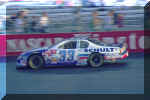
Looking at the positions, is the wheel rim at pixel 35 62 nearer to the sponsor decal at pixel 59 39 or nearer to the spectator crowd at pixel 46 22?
the sponsor decal at pixel 59 39

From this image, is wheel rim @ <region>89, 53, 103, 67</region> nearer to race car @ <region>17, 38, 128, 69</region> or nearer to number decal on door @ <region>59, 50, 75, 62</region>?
race car @ <region>17, 38, 128, 69</region>

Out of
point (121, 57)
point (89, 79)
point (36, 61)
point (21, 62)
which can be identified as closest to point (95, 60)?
point (89, 79)

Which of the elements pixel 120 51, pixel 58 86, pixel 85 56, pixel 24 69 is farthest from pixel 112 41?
pixel 24 69

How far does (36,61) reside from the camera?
6605mm

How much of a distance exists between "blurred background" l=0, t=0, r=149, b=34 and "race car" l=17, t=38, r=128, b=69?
14.0 inches

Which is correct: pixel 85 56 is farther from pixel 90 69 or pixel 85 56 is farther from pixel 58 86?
pixel 58 86

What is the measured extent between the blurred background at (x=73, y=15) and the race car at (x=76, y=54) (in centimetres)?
35

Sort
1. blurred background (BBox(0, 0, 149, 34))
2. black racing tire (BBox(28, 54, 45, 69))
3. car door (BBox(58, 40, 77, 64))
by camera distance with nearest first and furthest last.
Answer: blurred background (BBox(0, 0, 149, 34)), car door (BBox(58, 40, 77, 64)), black racing tire (BBox(28, 54, 45, 69))

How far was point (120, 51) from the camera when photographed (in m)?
6.43

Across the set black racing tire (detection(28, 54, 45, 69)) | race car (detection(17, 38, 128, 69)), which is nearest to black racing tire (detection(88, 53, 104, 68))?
race car (detection(17, 38, 128, 69))

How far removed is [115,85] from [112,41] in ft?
3.62

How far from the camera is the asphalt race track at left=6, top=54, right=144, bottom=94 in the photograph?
251 inches
